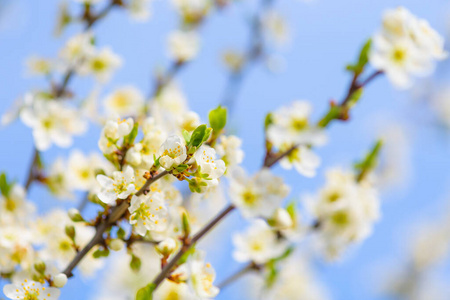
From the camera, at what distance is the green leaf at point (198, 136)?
3.32 feet

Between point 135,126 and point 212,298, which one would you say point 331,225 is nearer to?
point 212,298

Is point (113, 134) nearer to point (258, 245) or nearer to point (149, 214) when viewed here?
point (149, 214)

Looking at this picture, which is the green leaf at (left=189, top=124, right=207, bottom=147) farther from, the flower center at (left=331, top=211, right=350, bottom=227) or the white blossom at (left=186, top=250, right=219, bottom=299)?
the flower center at (left=331, top=211, right=350, bottom=227)

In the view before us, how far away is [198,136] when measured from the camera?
3.33ft

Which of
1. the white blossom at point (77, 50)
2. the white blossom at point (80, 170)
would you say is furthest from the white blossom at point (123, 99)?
the white blossom at point (80, 170)

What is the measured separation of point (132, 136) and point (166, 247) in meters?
0.33

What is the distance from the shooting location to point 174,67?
3229 mm

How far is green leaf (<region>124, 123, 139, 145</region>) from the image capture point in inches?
49.0

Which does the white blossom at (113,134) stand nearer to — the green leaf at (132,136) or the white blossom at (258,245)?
the green leaf at (132,136)

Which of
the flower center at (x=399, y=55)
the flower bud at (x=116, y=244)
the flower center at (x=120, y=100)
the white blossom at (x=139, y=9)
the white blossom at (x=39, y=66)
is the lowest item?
the flower bud at (x=116, y=244)

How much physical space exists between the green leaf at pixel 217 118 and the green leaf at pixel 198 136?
0.27 metres

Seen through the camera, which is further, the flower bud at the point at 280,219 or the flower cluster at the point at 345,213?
the flower cluster at the point at 345,213

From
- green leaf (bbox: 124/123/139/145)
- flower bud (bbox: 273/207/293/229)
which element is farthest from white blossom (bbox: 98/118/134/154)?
flower bud (bbox: 273/207/293/229)

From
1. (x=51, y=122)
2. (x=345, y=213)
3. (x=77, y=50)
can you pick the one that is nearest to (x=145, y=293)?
(x=345, y=213)
